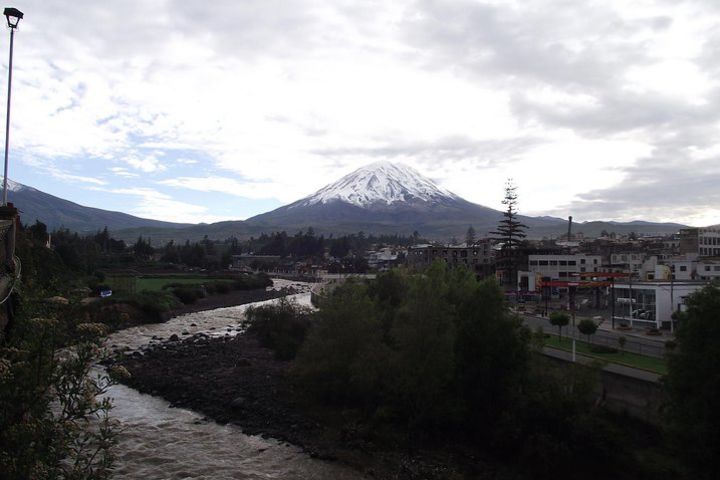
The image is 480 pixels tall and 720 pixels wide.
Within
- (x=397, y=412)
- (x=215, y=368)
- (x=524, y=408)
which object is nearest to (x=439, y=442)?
(x=397, y=412)

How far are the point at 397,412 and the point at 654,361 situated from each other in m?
12.2

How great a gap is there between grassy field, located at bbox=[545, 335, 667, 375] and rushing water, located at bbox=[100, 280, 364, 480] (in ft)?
44.0

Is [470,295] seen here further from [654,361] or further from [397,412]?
[654,361]

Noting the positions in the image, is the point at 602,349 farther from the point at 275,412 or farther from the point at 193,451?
the point at 193,451

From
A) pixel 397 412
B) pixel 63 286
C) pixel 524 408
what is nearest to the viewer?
pixel 63 286

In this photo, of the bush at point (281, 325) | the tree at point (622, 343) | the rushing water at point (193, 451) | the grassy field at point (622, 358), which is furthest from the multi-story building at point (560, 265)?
the rushing water at point (193, 451)

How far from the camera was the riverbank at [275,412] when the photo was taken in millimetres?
18453

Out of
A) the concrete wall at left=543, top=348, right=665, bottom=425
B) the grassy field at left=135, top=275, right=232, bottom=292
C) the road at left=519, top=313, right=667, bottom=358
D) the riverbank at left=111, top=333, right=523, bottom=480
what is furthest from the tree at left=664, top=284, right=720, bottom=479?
the grassy field at left=135, top=275, right=232, bottom=292

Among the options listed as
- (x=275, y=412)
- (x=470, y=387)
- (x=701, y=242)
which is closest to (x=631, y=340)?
(x=470, y=387)

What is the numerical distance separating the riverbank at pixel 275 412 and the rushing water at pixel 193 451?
682 mm

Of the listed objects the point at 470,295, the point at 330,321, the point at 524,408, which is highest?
the point at 470,295

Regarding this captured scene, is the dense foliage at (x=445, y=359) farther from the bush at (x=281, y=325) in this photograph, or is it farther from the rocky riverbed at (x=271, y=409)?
the bush at (x=281, y=325)

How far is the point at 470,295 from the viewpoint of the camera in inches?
874

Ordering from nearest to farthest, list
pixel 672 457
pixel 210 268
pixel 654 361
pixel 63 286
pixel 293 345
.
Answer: pixel 63 286 < pixel 672 457 < pixel 654 361 < pixel 293 345 < pixel 210 268
